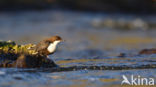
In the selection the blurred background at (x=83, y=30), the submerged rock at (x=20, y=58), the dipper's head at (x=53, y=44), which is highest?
the blurred background at (x=83, y=30)

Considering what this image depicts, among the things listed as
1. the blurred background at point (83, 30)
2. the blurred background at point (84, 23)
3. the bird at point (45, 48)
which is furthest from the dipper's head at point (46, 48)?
the blurred background at point (84, 23)

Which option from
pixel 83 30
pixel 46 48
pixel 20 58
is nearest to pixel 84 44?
pixel 83 30

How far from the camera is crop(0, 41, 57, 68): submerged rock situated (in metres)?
9.23

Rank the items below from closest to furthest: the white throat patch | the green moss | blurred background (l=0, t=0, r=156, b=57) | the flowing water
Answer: the flowing water → the white throat patch → the green moss → blurred background (l=0, t=0, r=156, b=57)

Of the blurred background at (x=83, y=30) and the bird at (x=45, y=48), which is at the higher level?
the blurred background at (x=83, y=30)

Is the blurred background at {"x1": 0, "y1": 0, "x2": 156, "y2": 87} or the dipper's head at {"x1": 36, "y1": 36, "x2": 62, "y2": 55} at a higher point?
the blurred background at {"x1": 0, "y1": 0, "x2": 156, "y2": 87}

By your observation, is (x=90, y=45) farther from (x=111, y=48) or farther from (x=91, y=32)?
(x=91, y=32)

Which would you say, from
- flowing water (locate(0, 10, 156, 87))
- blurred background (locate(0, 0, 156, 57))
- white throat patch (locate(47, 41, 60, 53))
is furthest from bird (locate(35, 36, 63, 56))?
blurred background (locate(0, 0, 156, 57))

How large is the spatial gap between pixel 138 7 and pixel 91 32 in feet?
33.0

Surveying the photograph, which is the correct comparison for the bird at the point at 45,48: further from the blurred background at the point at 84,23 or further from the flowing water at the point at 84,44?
the blurred background at the point at 84,23

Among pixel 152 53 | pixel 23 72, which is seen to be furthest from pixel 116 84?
pixel 152 53

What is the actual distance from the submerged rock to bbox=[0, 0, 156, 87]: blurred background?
43 centimetres

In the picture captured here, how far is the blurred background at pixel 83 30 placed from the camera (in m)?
8.90

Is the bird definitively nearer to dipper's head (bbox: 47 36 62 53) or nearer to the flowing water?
dipper's head (bbox: 47 36 62 53)
